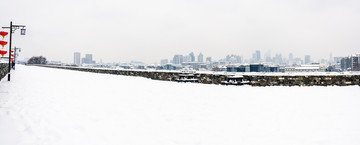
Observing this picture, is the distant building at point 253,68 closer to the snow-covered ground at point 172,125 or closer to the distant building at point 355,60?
the distant building at point 355,60

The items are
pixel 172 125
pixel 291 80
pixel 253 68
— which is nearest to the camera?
pixel 172 125

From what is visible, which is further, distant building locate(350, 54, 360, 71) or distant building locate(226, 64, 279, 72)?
distant building locate(350, 54, 360, 71)

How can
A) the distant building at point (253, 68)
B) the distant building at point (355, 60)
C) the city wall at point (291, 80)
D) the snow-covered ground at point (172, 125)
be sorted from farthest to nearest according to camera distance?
1. the distant building at point (355, 60)
2. the distant building at point (253, 68)
3. the city wall at point (291, 80)
4. the snow-covered ground at point (172, 125)

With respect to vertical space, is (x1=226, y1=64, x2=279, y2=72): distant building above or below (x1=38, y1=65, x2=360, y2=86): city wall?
above

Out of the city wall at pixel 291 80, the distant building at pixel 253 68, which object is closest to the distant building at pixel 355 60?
the distant building at pixel 253 68

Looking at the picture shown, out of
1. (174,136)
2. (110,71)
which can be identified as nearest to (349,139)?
(174,136)

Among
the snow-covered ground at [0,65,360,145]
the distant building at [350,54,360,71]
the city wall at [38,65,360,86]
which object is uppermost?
the distant building at [350,54,360,71]

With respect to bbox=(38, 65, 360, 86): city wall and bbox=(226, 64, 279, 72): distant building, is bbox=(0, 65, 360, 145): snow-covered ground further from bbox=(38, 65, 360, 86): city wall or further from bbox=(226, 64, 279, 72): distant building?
bbox=(226, 64, 279, 72): distant building

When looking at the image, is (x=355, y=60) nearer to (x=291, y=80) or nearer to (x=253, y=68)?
(x=253, y=68)

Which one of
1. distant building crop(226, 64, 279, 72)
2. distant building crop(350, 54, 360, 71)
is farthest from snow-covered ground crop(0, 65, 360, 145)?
distant building crop(350, 54, 360, 71)

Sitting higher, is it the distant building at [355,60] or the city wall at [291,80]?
the distant building at [355,60]

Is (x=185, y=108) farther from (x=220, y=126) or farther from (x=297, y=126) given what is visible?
(x=297, y=126)

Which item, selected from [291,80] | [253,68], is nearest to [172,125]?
[291,80]

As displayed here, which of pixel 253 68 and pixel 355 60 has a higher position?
pixel 355 60
